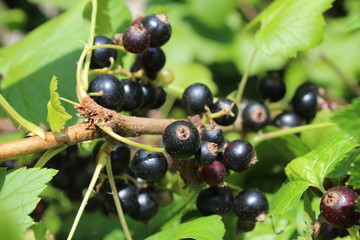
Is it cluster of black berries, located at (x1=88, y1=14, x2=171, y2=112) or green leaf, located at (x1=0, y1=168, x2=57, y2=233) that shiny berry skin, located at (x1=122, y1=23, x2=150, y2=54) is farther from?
green leaf, located at (x1=0, y1=168, x2=57, y2=233)

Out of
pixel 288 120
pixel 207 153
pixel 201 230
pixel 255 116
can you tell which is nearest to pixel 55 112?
pixel 207 153

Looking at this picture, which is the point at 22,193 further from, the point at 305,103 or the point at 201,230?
the point at 305,103

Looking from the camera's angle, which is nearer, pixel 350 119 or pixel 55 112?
pixel 350 119

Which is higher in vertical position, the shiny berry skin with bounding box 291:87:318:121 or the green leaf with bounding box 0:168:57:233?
the green leaf with bounding box 0:168:57:233

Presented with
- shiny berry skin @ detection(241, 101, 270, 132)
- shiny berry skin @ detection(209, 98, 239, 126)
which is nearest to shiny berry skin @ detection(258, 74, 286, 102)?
shiny berry skin @ detection(241, 101, 270, 132)

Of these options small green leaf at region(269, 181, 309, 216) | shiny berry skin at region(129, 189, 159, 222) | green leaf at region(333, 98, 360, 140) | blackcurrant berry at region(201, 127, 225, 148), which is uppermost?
green leaf at region(333, 98, 360, 140)

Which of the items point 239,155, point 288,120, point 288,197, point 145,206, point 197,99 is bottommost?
point 145,206
